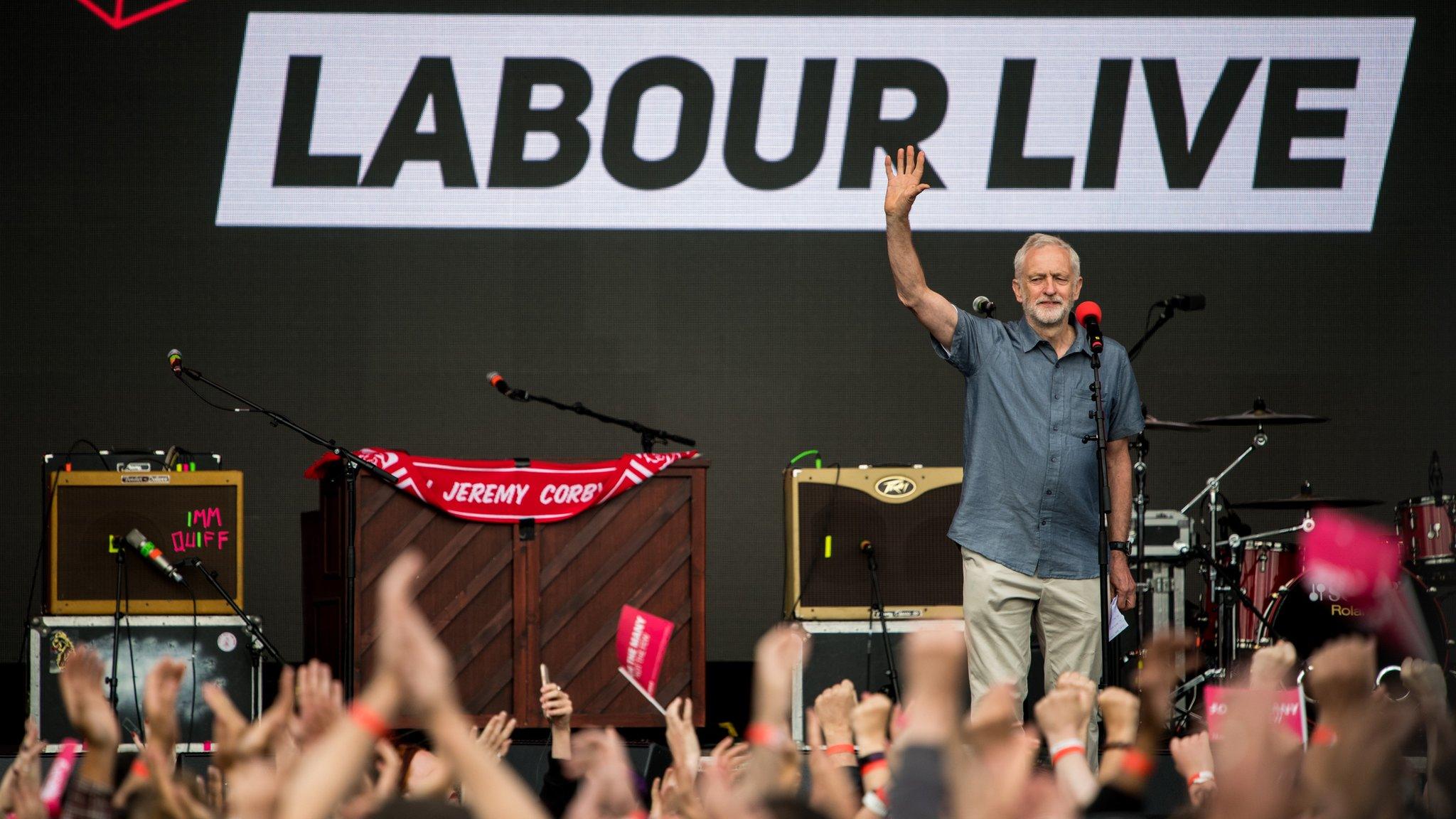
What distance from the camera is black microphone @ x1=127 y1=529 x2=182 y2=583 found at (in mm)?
4863

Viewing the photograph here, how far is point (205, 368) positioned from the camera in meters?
6.01

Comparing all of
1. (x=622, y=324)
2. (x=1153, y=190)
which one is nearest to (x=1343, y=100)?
(x=1153, y=190)

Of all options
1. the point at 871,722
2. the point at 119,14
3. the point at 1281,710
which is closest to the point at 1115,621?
the point at 1281,710

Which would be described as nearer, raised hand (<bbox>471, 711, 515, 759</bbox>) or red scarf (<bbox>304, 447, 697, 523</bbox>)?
raised hand (<bbox>471, 711, 515, 759</bbox>)

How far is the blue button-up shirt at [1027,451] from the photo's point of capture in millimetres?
3533

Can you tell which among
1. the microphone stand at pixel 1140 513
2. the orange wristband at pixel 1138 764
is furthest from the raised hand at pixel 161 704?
the microphone stand at pixel 1140 513

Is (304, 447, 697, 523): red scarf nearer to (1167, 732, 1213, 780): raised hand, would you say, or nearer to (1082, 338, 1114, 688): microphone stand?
(1082, 338, 1114, 688): microphone stand

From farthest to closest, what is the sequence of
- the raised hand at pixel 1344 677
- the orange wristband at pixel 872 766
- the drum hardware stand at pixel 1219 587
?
1. the drum hardware stand at pixel 1219 587
2. the orange wristband at pixel 872 766
3. the raised hand at pixel 1344 677

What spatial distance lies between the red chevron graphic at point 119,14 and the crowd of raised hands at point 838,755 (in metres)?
4.32

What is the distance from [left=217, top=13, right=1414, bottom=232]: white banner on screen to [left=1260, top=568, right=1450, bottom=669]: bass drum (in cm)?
156

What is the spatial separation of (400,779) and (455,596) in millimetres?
1926

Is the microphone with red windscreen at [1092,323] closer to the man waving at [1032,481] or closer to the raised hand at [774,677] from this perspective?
the man waving at [1032,481]

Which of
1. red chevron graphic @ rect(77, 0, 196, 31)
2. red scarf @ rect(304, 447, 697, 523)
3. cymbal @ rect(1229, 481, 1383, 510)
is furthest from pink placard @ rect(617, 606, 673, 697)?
red chevron graphic @ rect(77, 0, 196, 31)

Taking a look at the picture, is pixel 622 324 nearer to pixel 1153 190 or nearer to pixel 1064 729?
pixel 1153 190
